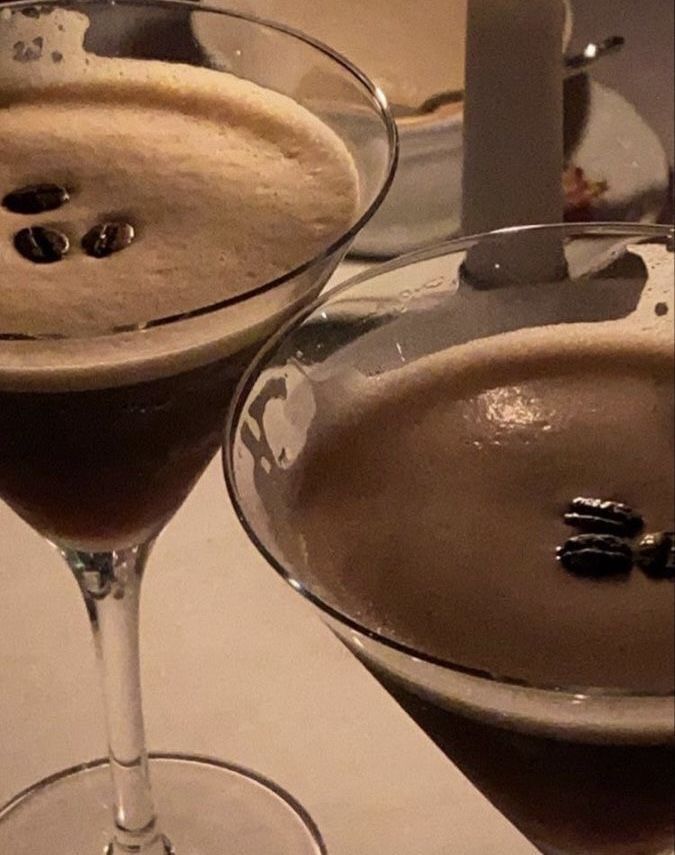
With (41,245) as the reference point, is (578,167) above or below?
below

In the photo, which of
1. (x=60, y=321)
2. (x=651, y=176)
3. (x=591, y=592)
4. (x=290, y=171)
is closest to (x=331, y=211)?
(x=290, y=171)

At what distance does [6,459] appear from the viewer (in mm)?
885

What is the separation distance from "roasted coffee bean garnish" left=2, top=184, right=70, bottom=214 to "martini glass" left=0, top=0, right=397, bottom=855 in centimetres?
1

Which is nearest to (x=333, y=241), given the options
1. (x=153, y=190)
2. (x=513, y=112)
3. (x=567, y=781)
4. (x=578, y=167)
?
(x=153, y=190)

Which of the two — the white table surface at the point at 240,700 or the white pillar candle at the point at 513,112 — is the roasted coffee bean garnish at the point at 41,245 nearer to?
the white table surface at the point at 240,700

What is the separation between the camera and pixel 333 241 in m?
0.82

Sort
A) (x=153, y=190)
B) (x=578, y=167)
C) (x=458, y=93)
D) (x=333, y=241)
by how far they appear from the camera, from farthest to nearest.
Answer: (x=578, y=167) → (x=458, y=93) → (x=153, y=190) → (x=333, y=241)

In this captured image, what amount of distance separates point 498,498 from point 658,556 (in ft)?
0.29

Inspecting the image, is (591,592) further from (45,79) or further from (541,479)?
(45,79)

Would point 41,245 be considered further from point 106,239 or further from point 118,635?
point 118,635

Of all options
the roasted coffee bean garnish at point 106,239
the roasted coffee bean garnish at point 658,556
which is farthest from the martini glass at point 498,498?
the roasted coffee bean garnish at point 106,239

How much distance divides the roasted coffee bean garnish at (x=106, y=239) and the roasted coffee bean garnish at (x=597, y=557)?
0.32 meters

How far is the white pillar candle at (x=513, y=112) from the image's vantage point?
48.2 inches

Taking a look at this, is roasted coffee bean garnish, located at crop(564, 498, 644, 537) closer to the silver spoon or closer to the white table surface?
the white table surface
